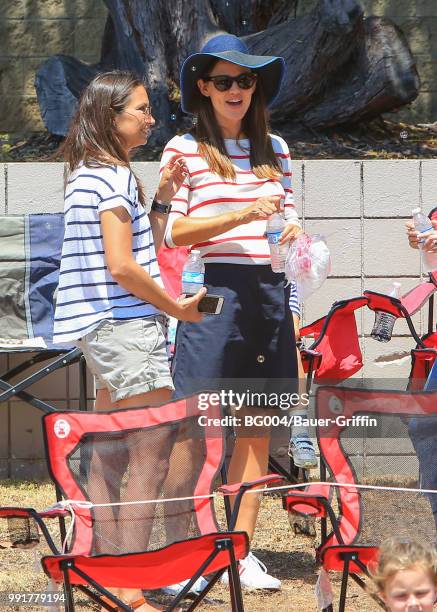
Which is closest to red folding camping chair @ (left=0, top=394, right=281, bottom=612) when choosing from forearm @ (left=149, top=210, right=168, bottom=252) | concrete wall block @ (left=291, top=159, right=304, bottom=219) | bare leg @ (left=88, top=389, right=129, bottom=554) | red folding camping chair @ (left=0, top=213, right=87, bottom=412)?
bare leg @ (left=88, top=389, right=129, bottom=554)

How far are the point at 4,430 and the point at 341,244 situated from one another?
1963mm

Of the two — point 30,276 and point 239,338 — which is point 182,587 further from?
point 30,276

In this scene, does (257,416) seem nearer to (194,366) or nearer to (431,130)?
(194,366)

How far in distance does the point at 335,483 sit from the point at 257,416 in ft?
1.91

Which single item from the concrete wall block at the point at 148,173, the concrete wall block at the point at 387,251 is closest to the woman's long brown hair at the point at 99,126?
the concrete wall block at the point at 148,173

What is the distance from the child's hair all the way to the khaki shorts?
4.02 ft

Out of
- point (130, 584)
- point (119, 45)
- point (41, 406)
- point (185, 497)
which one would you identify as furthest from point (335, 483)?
point (119, 45)

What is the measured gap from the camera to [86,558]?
339 centimetres

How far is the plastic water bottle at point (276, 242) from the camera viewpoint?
4152 mm

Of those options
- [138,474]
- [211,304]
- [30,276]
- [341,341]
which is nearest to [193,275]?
[211,304]

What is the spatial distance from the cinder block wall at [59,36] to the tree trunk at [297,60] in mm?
1721

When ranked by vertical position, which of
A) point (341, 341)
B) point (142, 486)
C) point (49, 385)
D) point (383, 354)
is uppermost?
point (341, 341)

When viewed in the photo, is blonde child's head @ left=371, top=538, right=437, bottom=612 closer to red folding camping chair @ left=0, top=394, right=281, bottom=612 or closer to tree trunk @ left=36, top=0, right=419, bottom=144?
red folding camping chair @ left=0, top=394, right=281, bottom=612

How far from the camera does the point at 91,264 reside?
3.96 metres
